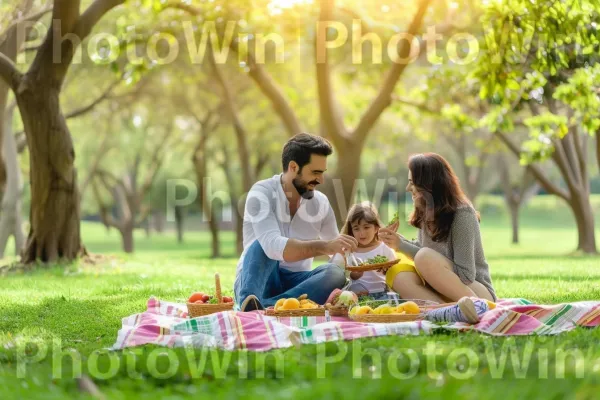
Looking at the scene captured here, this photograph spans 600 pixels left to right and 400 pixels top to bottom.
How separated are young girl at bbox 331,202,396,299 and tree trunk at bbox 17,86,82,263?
6.18 metres

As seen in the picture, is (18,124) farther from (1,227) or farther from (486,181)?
(486,181)

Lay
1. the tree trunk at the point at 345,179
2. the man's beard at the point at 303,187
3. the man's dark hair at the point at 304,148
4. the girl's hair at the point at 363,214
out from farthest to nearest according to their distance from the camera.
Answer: the tree trunk at the point at 345,179
the girl's hair at the point at 363,214
the man's beard at the point at 303,187
the man's dark hair at the point at 304,148

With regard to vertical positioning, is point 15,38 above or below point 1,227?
above

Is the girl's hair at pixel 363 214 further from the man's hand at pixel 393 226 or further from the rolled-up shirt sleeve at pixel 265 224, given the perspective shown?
the rolled-up shirt sleeve at pixel 265 224

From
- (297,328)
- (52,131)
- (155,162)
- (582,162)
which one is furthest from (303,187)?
(155,162)

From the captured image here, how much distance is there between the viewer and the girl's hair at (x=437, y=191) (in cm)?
606

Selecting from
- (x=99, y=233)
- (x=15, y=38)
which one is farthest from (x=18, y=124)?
(x=99, y=233)

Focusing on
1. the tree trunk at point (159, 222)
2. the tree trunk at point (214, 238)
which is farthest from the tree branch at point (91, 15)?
the tree trunk at point (159, 222)

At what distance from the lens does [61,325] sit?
625cm

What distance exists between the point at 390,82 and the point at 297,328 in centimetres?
1101

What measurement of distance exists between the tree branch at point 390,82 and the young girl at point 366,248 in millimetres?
8516

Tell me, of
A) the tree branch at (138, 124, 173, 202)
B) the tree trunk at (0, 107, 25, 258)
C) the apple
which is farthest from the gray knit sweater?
the tree branch at (138, 124, 173, 202)

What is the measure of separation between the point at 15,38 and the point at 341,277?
10.9m

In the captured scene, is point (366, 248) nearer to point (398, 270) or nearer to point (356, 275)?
point (356, 275)
